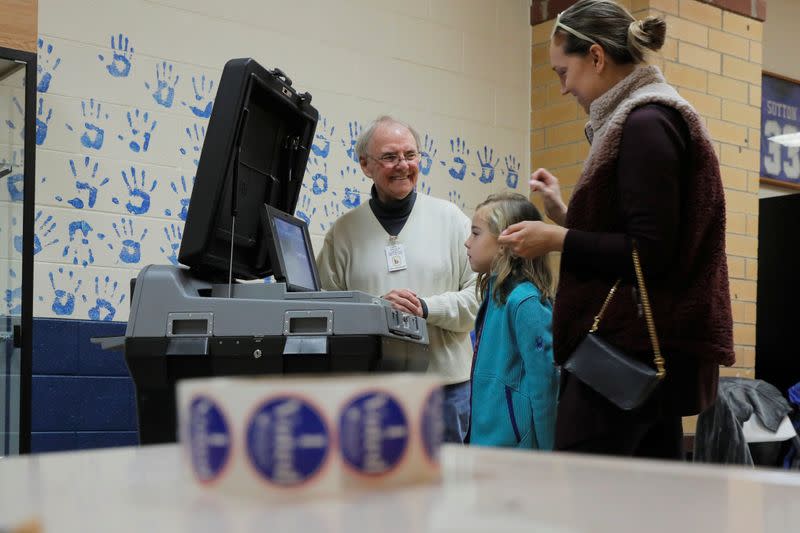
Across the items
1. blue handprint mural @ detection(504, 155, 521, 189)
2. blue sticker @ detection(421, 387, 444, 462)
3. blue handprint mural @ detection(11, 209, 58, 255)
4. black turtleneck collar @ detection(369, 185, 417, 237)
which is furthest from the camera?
blue handprint mural @ detection(504, 155, 521, 189)

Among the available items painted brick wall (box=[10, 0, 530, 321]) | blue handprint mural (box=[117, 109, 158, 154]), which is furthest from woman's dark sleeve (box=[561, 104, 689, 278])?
blue handprint mural (box=[117, 109, 158, 154])

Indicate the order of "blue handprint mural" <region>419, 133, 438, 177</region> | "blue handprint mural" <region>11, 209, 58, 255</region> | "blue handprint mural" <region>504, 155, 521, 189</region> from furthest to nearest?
"blue handprint mural" <region>504, 155, 521, 189</region>, "blue handprint mural" <region>419, 133, 438, 177</region>, "blue handprint mural" <region>11, 209, 58, 255</region>

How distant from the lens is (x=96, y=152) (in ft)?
11.0

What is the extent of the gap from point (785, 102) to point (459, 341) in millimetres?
3578

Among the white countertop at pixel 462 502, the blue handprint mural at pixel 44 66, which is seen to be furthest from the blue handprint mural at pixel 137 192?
the white countertop at pixel 462 502

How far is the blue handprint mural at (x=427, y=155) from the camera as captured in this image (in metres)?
4.22

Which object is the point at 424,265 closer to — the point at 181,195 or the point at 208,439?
the point at 181,195

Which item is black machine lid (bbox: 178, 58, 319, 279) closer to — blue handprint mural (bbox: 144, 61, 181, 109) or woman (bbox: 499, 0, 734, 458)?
woman (bbox: 499, 0, 734, 458)

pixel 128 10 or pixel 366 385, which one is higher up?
pixel 128 10

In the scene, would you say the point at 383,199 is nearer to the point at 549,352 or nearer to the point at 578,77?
the point at 549,352

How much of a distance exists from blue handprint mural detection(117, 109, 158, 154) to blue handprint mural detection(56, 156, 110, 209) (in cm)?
16

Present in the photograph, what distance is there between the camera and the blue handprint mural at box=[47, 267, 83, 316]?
10.6ft

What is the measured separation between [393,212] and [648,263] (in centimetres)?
142

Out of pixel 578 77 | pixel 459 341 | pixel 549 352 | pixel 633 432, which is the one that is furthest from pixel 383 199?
pixel 633 432
